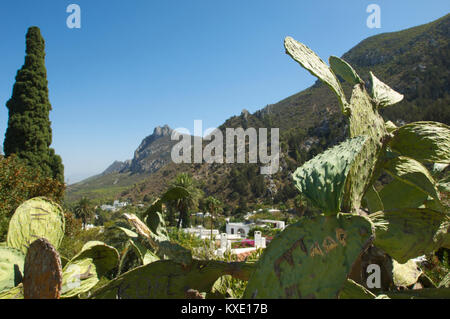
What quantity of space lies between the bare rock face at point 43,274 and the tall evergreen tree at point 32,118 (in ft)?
43.4

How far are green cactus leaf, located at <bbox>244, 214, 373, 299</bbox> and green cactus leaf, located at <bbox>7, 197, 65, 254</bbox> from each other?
105cm

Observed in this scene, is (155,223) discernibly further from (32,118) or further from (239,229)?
(239,229)

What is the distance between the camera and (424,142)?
112 cm

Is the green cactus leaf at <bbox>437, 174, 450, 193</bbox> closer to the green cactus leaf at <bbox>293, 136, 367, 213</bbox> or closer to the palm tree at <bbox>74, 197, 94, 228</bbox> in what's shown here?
the green cactus leaf at <bbox>293, 136, 367, 213</bbox>

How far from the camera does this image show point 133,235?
1.23 m

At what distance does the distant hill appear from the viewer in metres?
41.9

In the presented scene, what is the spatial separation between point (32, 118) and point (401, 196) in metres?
14.6

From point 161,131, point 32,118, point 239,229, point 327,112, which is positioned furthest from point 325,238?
point 161,131

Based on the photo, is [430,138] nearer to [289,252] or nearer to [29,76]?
[289,252]

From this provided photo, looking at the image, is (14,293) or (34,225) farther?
(34,225)

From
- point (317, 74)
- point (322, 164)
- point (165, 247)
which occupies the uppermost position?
point (317, 74)

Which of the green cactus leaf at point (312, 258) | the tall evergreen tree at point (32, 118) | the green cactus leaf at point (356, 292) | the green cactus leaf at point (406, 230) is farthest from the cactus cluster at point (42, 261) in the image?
the tall evergreen tree at point (32, 118)
